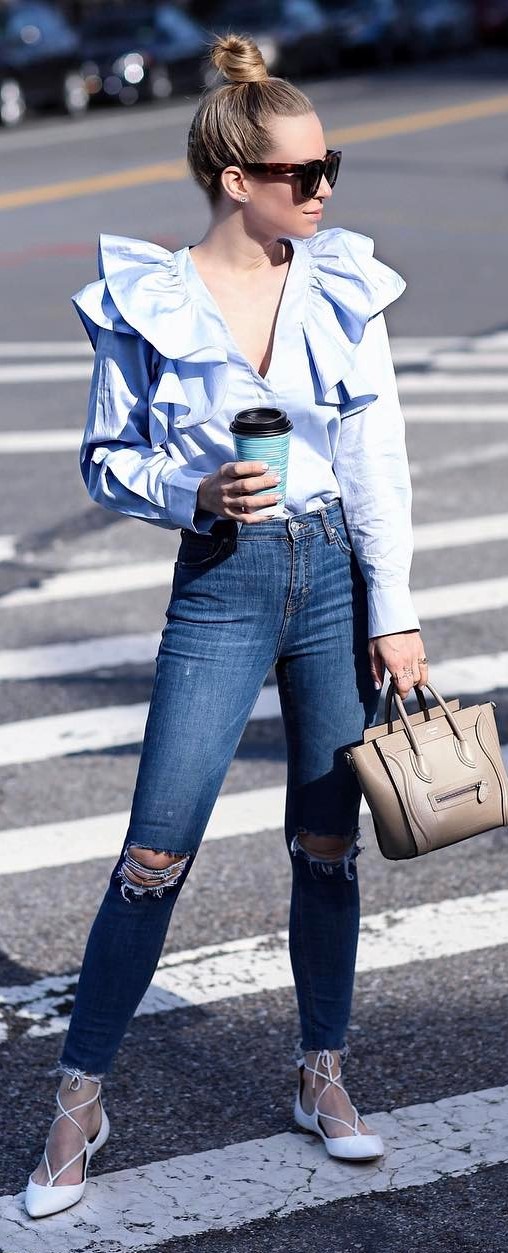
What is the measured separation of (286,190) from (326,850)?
1.33 metres

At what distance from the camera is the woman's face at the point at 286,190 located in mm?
3160

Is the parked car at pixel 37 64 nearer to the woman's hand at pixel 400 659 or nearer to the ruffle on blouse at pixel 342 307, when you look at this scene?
the ruffle on blouse at pixel 342 307

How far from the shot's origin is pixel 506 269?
48.5ft

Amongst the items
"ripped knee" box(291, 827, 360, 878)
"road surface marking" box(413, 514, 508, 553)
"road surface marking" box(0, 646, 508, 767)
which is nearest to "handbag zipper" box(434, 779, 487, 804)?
"ripped knee" box(291, 827, 360, 878)

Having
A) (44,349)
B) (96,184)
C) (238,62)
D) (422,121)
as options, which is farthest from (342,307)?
(422,121)

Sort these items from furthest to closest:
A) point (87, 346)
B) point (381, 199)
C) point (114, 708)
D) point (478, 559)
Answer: point (381, 199)
point (87, 346)
point (478, 559)
point (114, 708)

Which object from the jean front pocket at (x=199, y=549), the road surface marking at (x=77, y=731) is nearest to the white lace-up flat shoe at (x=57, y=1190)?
the jean front pocket at (x=199, y=549)

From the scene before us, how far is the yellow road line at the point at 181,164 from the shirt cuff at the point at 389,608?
1501cm

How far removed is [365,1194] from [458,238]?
1390 centimetres

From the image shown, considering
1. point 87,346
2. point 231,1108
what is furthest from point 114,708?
point 87,346

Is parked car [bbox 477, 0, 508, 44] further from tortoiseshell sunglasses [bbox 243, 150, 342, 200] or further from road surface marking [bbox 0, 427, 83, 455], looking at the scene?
tortoiseshell sunglasses [bbox 243, 150, 342, 200]

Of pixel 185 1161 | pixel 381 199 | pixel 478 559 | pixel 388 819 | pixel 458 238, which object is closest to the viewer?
pixel 388 819

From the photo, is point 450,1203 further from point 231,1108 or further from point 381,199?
point 381,199

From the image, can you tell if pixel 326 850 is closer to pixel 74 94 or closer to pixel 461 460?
pixel 461 460
